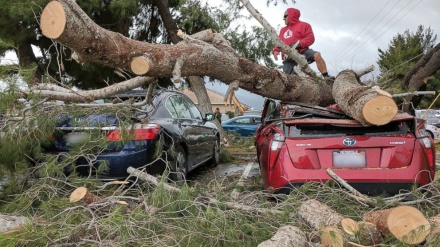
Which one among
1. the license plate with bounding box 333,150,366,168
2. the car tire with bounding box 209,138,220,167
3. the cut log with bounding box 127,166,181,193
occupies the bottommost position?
the car tire with bounding box 209,138,220,167

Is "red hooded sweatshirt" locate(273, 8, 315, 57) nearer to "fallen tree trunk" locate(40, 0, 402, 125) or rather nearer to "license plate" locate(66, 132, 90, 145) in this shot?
"fallen tree trunk" locate(40, 0, 402, 125)

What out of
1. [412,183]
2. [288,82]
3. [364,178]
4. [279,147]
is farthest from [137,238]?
[288,82]

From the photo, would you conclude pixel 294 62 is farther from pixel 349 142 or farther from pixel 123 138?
pixel 123 138

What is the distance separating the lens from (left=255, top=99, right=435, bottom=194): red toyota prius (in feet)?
15.3

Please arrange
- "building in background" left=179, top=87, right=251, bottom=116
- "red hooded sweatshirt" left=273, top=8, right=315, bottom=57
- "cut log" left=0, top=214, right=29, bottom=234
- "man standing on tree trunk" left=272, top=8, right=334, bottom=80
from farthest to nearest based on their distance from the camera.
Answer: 1. "red hooded sweatshirt" left=273, top=8, right=315, bottom=57
2. "man standing on tree trunk" left=272, top=8, right=334, bottom=80
3. "building in background" left=179, top=87, right=251, bottom=116
4. "cut log" left=0, top=214, right=29, bottom=234

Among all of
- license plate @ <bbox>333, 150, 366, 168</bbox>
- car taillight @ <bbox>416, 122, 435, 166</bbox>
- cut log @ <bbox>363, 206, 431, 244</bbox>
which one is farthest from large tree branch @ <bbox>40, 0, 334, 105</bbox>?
cut log @ <bbox>363, 206, 431, 244</bbox>

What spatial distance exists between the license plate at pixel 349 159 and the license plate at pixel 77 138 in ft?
8.81

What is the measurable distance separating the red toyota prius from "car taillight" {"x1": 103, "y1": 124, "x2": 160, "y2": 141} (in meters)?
1.58

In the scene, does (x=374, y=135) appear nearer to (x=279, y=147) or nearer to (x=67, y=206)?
(x=279, y=147)

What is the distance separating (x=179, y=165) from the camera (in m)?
6.55

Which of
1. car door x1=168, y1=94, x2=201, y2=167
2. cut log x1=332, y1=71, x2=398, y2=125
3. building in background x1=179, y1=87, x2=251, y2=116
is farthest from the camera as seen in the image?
car door x1=168, y1=94, x2=201, y2=167

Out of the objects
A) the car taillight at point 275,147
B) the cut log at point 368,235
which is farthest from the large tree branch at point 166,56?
the cut log at point 368,235

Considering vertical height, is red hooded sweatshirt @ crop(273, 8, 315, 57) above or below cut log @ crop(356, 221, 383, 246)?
above

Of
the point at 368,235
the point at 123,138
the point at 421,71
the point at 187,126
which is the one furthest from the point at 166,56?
the point at 421,71
